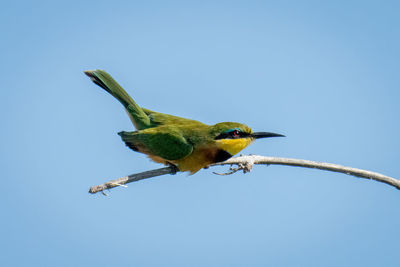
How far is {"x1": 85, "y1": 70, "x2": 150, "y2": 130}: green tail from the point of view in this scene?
6.09 metres

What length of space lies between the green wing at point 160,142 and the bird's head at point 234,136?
37 centimetres

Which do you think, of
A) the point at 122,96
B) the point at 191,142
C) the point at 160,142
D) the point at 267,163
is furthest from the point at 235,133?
the point at 122,96

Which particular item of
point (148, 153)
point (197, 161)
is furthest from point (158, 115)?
point (197, 161)

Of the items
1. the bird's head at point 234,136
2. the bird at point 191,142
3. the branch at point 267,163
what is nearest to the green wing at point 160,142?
the bird at point 191,142

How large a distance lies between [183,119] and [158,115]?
0.36 meters

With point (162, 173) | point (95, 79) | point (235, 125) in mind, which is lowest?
point (162, 173)

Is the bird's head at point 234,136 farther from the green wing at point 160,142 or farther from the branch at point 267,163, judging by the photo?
the green wing at point 160,142

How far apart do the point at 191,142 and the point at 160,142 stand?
0.40 m

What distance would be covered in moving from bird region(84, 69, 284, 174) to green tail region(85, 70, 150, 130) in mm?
206

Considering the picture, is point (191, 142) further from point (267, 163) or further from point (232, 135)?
point (267, 163)

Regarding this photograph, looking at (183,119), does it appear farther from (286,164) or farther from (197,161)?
(286,164)

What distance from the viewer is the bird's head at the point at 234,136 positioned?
5.04 meters

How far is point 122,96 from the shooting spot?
242 inches

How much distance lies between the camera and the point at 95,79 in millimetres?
6324
